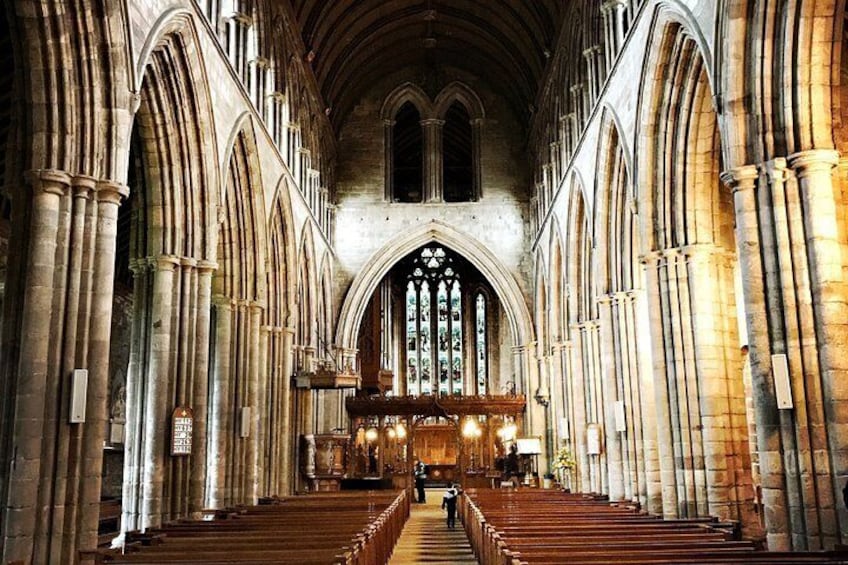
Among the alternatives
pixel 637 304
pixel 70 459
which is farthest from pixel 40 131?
pixel 637 304

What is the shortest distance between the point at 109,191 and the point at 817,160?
321 inches

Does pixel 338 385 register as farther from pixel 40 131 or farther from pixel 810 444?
pixel 810 444

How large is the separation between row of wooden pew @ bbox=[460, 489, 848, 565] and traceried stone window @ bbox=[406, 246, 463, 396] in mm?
24203

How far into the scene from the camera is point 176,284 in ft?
44.2

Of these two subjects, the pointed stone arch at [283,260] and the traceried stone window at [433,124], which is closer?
the pointed stone arch at [283,260]

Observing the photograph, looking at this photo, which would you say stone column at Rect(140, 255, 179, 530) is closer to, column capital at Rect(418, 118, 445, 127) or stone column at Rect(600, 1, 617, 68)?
stone column at Rect(600, 1, 617, 68)

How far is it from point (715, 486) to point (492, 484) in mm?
13649

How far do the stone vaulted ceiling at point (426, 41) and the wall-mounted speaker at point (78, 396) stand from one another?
14.5 m

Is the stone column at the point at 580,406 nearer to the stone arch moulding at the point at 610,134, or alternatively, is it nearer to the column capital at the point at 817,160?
the stone arch moulding at the point at 610,134

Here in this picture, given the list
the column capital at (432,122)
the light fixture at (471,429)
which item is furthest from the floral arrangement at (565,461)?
the column capital at (432,122)

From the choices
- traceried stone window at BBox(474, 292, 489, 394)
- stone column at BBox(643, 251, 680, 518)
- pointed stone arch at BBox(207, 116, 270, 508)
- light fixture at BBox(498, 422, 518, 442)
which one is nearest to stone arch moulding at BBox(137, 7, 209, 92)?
pointed stone arch at BBox(207, 116, 270, 508)

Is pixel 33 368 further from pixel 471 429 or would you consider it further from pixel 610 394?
pixel 471 429

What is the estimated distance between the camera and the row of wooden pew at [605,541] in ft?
19.5

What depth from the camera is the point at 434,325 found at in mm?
36750
